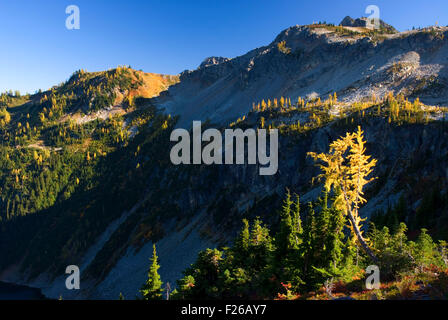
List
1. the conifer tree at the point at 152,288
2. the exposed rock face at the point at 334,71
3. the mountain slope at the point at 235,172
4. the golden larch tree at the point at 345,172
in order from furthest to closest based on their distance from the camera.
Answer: the exposed rock face at the point at 334,71 → the mountain slope at the point at 235,172 → the conifer tree at the point at 152,288 → the golden larch tree at the point at 345,172

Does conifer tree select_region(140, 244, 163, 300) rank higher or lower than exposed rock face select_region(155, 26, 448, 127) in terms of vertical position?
lower

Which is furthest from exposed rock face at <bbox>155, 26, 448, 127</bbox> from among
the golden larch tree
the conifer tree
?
the conifer tree

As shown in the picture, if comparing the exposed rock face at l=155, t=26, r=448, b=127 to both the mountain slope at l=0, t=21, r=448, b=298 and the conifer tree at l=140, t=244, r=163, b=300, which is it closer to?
the mountain slope at l=0, t=21, r=448, b=298

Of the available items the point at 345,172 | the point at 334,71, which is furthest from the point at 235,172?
the point at 334,71

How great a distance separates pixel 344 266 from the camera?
20062 mm

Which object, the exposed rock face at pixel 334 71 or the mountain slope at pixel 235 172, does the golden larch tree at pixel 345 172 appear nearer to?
the mountain slope at pixel 235 172

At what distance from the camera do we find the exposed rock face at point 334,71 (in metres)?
104

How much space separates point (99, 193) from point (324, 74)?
144 meters

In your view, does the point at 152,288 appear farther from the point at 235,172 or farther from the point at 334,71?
the point at 334,71

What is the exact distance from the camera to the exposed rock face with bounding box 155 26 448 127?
104375 mm

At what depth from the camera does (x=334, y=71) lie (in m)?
136

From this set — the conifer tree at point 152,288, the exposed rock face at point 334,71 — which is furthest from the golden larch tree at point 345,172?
the exposed rock face at point 334,71
